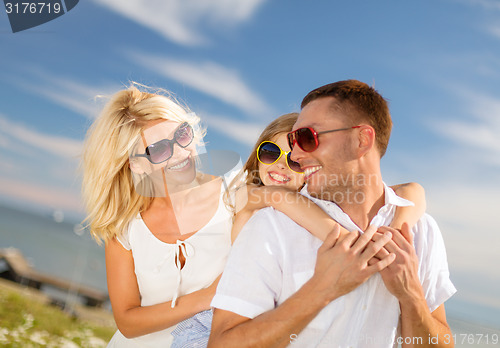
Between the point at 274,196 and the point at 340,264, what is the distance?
71cm

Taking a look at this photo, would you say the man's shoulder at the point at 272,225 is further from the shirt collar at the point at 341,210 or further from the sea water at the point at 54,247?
the sea water at the point at 54,247

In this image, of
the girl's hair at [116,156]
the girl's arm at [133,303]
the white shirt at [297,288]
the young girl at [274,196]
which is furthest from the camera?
the girl's hair at [116,156]

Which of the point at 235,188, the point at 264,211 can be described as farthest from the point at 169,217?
the point at 264,211

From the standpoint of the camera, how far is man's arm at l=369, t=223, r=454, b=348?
2016 millimetres

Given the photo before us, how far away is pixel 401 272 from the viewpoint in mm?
2008

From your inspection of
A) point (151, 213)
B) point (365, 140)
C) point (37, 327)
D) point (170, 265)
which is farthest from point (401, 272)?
point (37, 327)

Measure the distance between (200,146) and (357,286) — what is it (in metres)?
2.24

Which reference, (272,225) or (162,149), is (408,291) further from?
(162,149)

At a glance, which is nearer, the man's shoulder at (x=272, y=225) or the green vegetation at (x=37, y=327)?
the man's shoulder at (x=272, y=225)

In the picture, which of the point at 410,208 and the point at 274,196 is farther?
the point at 274,196

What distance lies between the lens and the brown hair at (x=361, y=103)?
7.94ft

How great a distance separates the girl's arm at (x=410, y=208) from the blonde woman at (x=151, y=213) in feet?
4.23

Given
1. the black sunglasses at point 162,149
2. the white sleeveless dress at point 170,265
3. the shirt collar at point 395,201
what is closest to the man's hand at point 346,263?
the shirt collar at point 395,201

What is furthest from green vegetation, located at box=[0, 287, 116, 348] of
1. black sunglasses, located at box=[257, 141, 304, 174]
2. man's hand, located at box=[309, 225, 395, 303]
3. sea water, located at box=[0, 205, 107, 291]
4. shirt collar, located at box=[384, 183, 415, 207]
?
sea water, located at box=[0, 205, 107, 291]
